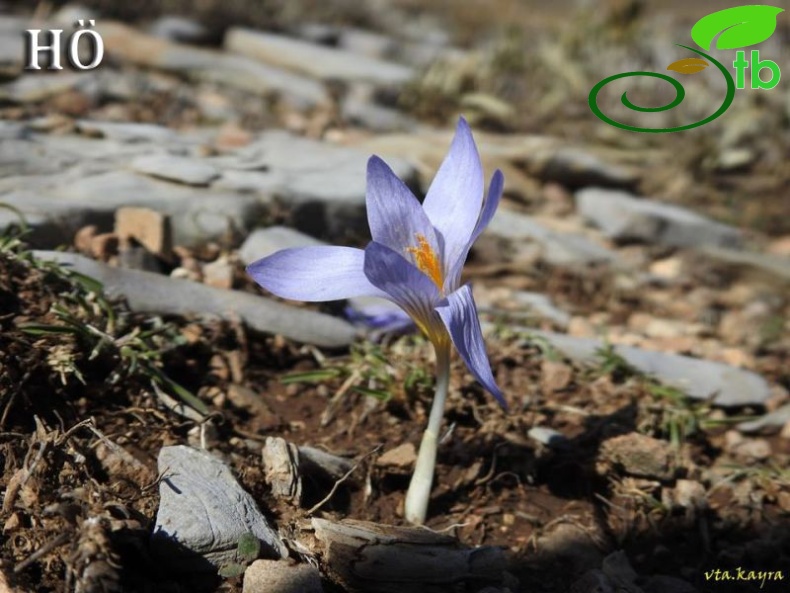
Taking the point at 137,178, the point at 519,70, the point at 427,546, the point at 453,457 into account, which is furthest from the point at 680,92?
the point at 427,546

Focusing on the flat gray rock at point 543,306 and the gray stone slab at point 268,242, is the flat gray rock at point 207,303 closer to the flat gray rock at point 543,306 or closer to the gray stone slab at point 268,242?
the gray stone slab at point 268,242

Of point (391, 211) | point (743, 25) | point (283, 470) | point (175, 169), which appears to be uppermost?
point (743, 25)

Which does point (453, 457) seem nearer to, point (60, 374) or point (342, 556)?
point (342, 556)

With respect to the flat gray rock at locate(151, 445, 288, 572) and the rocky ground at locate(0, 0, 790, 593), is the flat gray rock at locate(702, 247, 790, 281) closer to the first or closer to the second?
the rocky ground at locate(0, 0, 790, 593)

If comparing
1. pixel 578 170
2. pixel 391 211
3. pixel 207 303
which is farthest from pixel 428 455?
pixel 578 170

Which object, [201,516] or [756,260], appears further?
[756,260]

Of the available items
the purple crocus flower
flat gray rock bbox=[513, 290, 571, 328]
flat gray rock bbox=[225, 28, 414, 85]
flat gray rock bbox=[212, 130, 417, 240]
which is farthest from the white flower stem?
flat gray rock bbox=[225, 28, 414, 85]

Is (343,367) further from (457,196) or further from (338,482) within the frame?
(457,196)
